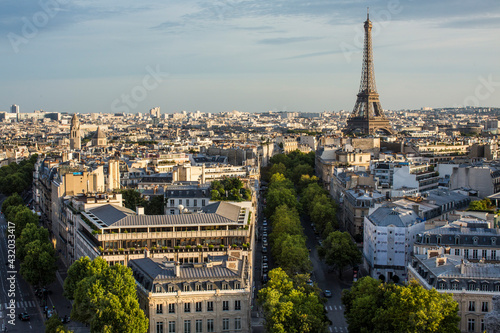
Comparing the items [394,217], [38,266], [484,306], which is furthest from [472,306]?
[38,266]

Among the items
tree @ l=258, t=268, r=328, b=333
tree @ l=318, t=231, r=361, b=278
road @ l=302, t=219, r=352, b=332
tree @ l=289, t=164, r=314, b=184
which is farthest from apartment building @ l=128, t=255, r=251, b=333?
tree @ l=289, t=164, r=314, b=184

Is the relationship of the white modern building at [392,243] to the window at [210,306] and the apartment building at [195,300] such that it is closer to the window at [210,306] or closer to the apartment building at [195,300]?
the apartment building at [195,300]

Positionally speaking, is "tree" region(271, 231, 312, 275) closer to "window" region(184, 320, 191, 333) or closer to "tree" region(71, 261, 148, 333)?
"window" region(184, 320, 191, 333)

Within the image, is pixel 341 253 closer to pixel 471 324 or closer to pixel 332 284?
pixel 332 284

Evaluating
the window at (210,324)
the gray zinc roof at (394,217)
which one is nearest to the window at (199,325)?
the window at (210,324)

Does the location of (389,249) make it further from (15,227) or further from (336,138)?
(336,138)

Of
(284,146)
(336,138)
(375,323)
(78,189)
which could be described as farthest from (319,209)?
(284,146)
